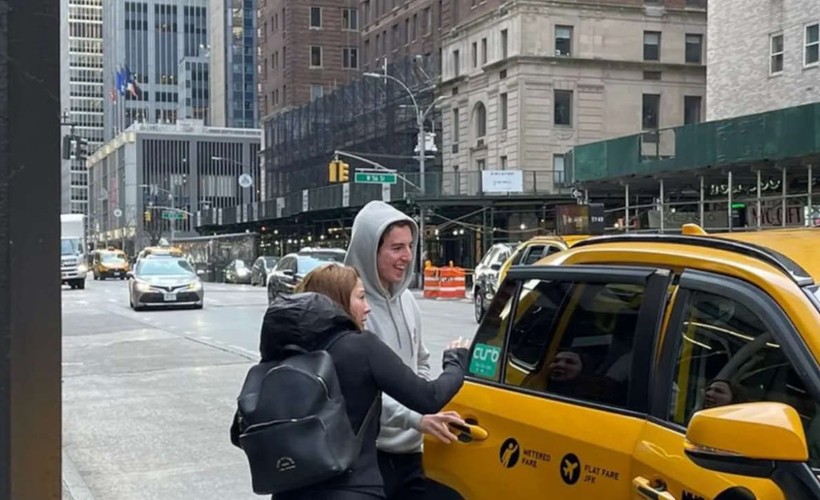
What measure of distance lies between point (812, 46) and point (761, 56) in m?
2.82

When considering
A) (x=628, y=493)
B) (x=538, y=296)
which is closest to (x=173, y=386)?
(x=538, y=296)

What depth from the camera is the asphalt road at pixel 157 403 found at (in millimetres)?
7145

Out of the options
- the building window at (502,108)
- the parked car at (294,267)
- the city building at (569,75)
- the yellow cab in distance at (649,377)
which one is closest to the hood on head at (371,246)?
the yellow cab in distance at (649,377)

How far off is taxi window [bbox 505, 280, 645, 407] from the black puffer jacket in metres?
0.56

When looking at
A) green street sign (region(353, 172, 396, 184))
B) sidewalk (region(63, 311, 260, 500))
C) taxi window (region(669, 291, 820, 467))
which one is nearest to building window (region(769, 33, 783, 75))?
green street sign (region(353, 172, 396, 184))

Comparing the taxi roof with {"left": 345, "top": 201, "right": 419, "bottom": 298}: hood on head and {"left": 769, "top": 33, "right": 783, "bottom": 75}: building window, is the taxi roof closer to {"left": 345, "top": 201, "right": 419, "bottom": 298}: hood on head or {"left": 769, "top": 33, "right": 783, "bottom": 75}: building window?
{"left": 345, "top": 201, "right": 419, "bottom": 298}: hood on head

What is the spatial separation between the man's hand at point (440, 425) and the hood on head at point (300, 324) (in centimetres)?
69

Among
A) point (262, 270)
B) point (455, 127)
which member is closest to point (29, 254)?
point (262, 270)

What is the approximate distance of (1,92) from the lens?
8.19 feet

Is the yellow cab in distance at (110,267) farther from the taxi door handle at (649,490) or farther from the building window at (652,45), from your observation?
the taxi door handle at (649,490)

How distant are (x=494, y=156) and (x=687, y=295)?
52684 mm

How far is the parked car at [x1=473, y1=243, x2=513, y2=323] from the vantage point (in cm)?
2141

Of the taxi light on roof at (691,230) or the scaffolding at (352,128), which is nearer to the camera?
the taxi light on roof at (691,230)

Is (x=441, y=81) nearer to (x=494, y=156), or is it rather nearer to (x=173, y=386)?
(x=494, y=156)
